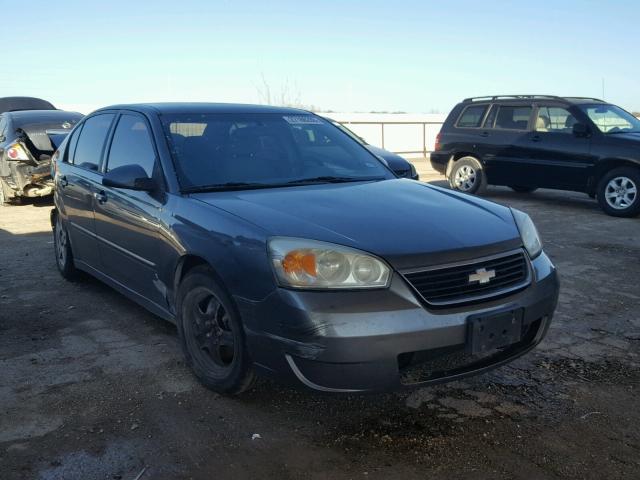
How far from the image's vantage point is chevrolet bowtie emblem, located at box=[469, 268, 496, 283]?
2.87m

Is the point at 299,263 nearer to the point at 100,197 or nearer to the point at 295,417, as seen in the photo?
the point at 295,417

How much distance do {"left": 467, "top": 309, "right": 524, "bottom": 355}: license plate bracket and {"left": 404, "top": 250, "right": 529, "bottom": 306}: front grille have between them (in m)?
0.10

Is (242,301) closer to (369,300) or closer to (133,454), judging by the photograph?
(369,300)

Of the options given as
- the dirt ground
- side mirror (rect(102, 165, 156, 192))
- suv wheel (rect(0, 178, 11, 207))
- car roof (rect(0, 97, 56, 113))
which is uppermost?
car roof (rect(0, 97, 56, 113))

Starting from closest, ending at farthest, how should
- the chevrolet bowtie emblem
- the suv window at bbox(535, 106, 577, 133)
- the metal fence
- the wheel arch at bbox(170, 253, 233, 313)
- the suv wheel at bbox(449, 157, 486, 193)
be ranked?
the chevrolet bowtie emblem < the wheel arch at bbox(170, 253, 233, 313) < the suv window at bbox(535, 106, 577, 133) < the suv wheel at bbox(449, 157, 486, 193) < the metal fence

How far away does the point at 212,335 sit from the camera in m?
3.33

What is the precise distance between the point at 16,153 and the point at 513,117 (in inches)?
325

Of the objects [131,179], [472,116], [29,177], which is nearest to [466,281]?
[131,179]

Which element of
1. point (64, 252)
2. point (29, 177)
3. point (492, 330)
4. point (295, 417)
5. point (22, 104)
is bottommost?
point (295, 417)

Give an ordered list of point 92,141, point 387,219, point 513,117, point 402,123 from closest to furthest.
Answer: point 387,219 → point 92,141 → point 513,117 → point 402,123

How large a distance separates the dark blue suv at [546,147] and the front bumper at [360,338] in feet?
24.3

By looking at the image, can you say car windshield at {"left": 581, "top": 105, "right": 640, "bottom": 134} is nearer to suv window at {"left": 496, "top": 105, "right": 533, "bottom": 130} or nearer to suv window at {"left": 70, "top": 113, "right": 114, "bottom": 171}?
suv window at {"left": 496, "top": 105, "right": 533, "bottom": 130}

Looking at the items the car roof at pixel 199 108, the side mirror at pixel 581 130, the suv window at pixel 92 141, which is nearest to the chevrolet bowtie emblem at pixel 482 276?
the car roof at pixel 199 108

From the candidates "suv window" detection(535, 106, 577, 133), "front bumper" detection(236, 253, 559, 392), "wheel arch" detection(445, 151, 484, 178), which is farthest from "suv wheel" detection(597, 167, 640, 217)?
"front bumper" detection(236, 253, 559, 392)
